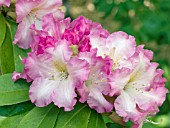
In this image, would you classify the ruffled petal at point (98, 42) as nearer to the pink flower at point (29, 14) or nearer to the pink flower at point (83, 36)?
the pink flower at point (83, 36)

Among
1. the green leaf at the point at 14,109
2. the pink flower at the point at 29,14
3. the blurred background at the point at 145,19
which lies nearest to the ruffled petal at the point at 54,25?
the pink flower at the point at 29,14

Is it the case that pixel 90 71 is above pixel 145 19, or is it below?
above

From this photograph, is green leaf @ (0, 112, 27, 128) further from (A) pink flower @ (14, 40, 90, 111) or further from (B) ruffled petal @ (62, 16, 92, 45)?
(B) ruffled petal @ (62, 16, 92, 45)

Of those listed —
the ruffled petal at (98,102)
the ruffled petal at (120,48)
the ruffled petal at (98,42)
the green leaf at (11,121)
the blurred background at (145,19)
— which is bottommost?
the blurred background at (145,19)

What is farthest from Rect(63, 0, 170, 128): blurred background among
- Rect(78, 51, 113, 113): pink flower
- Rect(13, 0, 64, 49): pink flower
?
Rect(78, 51, 113, 113): pink flower

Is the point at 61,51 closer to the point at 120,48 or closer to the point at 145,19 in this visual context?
the point at 120,48

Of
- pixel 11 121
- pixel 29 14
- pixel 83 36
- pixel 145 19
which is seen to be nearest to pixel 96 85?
pixel 83 36

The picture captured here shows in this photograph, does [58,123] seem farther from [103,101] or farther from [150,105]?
[150,105]
